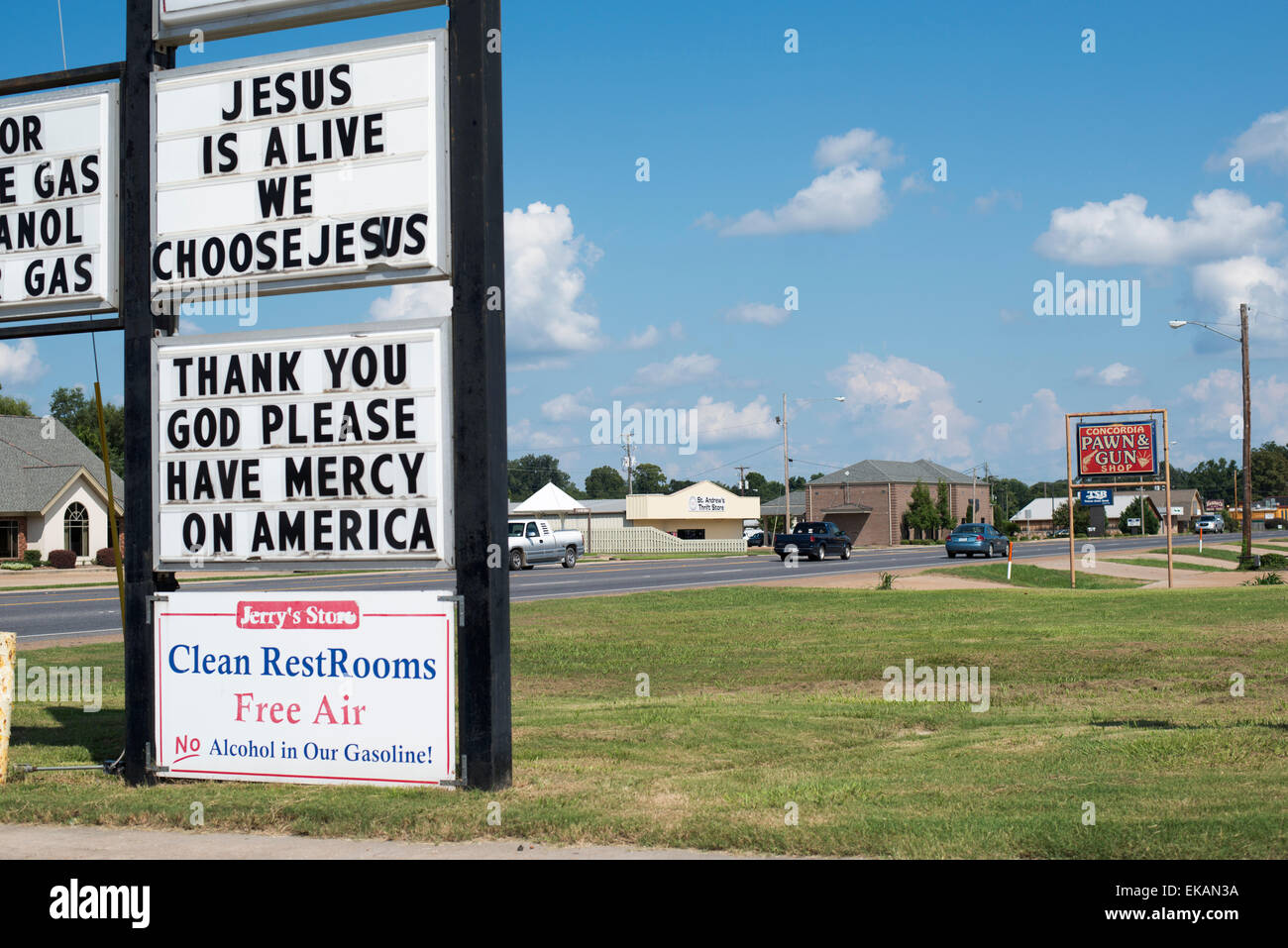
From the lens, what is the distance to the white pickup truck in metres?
45.2

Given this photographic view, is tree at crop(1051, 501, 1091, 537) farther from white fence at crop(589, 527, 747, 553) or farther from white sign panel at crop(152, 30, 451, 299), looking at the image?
white sign panel at crop(152, 30, 451, 299)

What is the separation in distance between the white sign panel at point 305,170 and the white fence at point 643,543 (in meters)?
76.0

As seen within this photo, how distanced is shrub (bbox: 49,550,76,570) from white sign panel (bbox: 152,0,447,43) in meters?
46.9

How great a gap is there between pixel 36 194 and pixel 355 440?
3637 millimetres

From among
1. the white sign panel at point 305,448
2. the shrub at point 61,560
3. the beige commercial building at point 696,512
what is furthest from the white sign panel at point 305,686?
the beige commercial building at point 696,512

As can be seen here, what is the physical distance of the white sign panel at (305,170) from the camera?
830cm

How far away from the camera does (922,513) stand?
107m

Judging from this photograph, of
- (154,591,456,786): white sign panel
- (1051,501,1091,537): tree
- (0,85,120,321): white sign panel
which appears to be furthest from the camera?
(1051,501,1091,537): tree

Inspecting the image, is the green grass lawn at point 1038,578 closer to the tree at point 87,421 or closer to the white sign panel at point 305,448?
the white sign panel at point 305,448

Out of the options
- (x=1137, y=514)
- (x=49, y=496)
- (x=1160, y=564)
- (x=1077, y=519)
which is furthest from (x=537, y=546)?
(x=1137, y=514)

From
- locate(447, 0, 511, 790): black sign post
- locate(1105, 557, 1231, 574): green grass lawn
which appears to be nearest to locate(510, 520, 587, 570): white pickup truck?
locate(1105, 557, 1231, 574): green grass lawn

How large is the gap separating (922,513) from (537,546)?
222ft
